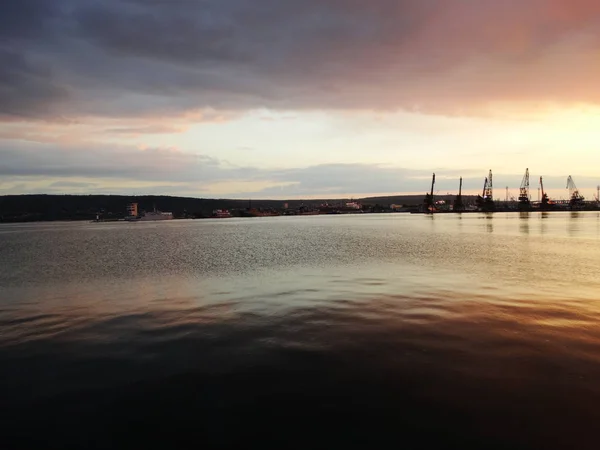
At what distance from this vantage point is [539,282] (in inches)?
921

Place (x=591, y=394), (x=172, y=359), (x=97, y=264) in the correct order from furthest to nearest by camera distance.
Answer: (x=97, y=264)
(x=172, y=359)
(x=591, y=394)

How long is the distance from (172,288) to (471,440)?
2068cm

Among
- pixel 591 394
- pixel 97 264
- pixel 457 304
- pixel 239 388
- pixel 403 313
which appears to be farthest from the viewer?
pixel 97 264

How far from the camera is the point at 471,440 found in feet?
24.6

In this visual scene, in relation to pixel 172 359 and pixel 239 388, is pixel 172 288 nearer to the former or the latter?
pixel 172 359

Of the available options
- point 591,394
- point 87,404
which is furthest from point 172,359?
point 591,394

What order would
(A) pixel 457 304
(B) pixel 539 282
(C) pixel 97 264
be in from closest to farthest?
1. (A) pixel 457 304
2. (B) pixel 539 282
3. (C) pixel 97 264

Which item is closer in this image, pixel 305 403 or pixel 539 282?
pixel 305 403

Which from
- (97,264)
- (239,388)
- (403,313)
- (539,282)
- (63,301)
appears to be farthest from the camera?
(97,264)

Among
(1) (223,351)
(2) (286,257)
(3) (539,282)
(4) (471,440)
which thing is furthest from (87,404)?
(2) (286,257)

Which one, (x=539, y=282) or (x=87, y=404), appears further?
(x=539, y=282)

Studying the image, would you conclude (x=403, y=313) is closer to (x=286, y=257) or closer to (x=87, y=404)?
(x=87, y=404)

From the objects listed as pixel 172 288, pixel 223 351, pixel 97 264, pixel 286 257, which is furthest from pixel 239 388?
pixel 97 264

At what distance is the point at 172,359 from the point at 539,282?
2167cm
